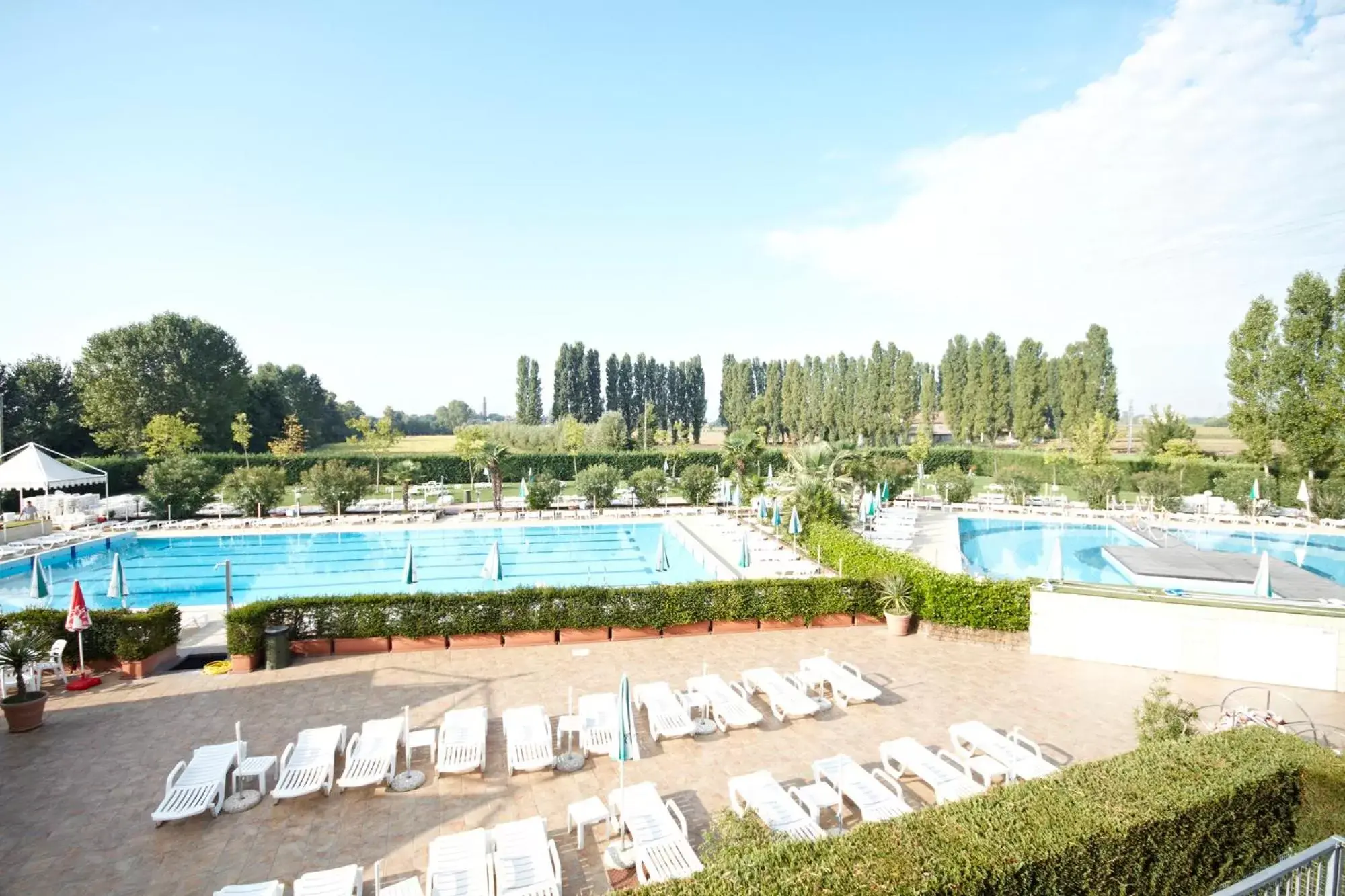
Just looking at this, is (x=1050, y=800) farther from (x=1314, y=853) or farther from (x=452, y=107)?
(x=452, y=107)

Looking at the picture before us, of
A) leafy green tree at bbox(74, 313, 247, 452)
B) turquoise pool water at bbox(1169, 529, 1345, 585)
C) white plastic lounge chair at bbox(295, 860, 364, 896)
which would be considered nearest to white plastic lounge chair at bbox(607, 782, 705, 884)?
white plastic lounge chair at bbox(295, 860, 364, 896)

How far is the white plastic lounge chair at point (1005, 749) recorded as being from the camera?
712 centimetres

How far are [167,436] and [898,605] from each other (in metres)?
39.6

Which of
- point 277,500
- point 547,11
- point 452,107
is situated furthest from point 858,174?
point 277,500

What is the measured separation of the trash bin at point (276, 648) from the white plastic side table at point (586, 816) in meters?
7.32

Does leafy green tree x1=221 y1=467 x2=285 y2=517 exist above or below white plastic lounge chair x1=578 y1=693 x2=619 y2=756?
above

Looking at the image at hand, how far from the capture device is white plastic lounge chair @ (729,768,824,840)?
6070 mm

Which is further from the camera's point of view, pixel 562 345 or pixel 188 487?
pixel 562 345

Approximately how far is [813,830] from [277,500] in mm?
28575

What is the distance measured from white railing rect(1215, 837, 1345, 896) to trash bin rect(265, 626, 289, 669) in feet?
41.5

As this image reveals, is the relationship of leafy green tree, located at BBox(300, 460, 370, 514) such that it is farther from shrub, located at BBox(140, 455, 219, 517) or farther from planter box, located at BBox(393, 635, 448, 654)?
planter box, located at BBox(393, 635, 448, 654)

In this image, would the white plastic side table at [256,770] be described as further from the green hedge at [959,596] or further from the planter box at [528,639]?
the green hedge at [959,596]

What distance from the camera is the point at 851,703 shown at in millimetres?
9703

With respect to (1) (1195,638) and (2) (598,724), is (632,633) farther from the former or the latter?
(1) (1195,638)
